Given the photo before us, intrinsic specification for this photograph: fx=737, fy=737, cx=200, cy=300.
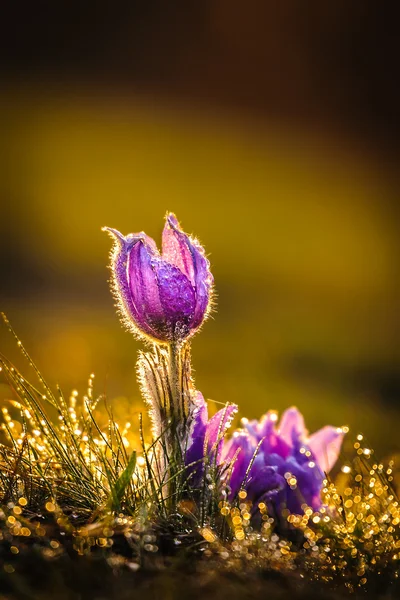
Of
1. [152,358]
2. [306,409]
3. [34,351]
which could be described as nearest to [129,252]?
[152,358]

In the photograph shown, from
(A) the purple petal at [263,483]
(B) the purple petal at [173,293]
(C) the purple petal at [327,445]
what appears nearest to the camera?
(B) the purple petal at [173,293]

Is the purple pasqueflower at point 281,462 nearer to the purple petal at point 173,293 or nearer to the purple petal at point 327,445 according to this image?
the purple petal at point 327,445

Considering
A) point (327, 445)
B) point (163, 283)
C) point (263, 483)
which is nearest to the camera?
point (163, 283)

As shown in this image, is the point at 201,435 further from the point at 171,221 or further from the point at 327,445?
the point at 171,221

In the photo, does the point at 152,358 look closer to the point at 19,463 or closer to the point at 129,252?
the point at 129,252

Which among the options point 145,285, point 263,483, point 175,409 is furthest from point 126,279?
point 263,483

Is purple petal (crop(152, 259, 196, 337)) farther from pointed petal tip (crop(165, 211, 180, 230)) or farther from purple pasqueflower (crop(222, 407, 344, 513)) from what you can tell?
purple pasqueflower (crop(222, 407, 344, 513))

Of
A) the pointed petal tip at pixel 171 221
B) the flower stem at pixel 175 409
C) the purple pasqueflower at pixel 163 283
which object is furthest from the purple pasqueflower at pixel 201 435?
the pointed petal tip at pixel 171 221
